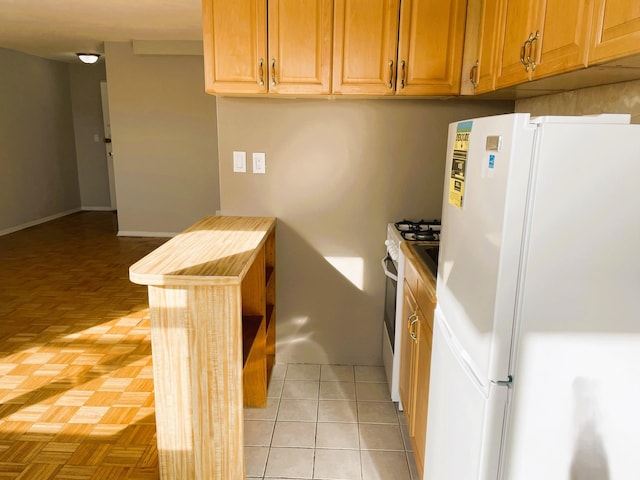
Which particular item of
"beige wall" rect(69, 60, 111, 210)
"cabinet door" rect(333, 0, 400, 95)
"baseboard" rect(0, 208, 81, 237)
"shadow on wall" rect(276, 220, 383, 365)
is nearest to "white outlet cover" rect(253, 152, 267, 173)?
"shadow on wall" rect(276, 220, 383, 365)

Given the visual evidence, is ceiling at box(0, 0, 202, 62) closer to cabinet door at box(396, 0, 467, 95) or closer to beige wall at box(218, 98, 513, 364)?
beige wall at box(218, 98, 513, 364)

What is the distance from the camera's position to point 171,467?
5.69 ft

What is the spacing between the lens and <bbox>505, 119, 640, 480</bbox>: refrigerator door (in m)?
0.96

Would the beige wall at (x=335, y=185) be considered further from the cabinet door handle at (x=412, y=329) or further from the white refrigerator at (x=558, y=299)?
the white refrigerator at (x=558, y=299)

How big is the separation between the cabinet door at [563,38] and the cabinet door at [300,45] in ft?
3.50

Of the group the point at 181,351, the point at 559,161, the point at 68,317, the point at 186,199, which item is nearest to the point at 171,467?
the point at 181,351

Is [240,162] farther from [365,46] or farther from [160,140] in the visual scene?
[160,140]

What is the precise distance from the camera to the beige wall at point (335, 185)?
2639 mm

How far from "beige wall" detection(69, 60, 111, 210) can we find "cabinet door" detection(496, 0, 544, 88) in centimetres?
709

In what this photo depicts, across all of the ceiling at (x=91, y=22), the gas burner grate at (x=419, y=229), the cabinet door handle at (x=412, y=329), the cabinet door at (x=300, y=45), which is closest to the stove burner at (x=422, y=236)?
the gas burner grate at (x=419, y=229)

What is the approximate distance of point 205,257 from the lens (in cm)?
179

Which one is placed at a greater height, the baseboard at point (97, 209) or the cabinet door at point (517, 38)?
the cabinet door at point (517, 38)

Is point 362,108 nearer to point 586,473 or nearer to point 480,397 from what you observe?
point 480,397

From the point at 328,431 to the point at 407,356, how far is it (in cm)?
55
